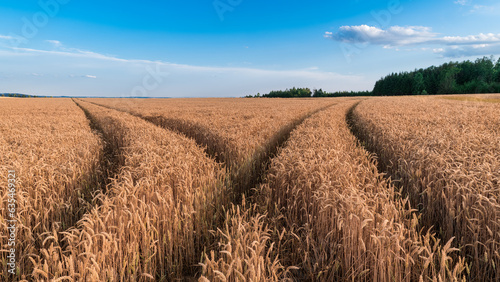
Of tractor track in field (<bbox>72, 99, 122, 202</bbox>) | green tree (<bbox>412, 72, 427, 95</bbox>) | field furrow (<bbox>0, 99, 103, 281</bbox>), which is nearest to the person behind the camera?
field furrow (<bbox>0, 99, 103, 281</bbox>)

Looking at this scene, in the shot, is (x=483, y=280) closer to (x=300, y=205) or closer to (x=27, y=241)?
(x=300, y=205)

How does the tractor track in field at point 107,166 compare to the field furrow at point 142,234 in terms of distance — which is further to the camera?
the tractor track in field at point 107,166

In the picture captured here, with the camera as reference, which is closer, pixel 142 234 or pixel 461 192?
pixel 142 234

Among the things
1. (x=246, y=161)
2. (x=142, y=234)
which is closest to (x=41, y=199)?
(x=142, y=234)

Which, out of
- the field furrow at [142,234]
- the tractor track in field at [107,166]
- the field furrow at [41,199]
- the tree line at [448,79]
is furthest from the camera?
the tree line at [448,79]

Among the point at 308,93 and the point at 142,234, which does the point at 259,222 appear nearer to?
the point at 142,234

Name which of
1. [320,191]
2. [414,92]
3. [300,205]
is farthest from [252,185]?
[414,92]

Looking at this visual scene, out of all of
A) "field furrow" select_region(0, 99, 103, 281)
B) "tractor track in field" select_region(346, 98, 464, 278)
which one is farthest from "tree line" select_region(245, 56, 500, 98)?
"field furrow" select_region(0, 99, 103, 281)

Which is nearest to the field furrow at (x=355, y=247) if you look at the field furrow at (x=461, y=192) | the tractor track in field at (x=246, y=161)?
the field furrow at (x=461, y=192)

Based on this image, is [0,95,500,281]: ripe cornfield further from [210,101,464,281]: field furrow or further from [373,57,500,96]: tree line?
[373,57,500,96]: tree line

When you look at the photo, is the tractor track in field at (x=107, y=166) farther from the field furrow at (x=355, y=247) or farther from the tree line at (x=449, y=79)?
the tree line at (x=449, y=79)

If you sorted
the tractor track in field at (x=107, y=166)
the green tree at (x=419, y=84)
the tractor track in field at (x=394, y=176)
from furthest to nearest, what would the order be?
the green tree at (x=419, y=84), the tractor track in field at (x=107, y=166), the tractor track in field at (x=394, y=176)

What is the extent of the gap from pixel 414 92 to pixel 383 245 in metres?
123

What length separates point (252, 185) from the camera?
628cm
